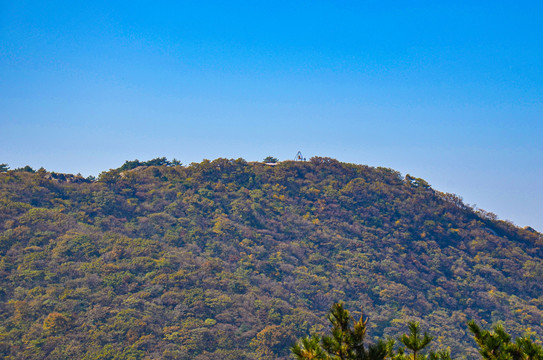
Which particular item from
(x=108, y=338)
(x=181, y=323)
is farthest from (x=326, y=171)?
(x=108, y=338)

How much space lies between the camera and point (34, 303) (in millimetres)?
34750

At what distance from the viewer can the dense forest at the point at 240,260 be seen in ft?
114

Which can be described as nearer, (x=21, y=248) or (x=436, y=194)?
(x=21, y=248)

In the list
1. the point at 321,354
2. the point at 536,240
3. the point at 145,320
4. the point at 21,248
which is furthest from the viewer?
the point at 536,240

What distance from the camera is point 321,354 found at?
9578 millimetres

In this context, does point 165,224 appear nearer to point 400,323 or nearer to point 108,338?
point 108,338

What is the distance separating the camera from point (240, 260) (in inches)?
1907

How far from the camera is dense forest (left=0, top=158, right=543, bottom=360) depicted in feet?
114

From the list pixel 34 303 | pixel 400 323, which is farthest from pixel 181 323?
pixel 400 323

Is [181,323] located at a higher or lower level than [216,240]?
lower

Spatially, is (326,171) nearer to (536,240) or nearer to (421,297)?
(421,297)

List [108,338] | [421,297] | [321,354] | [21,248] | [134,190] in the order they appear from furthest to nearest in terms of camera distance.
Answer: [134,190]
[421,297]
[21,248]
[108,338]
[321,354]

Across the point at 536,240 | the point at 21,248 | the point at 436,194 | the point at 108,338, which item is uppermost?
the point at 436,194

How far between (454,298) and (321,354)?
45.2 meters
